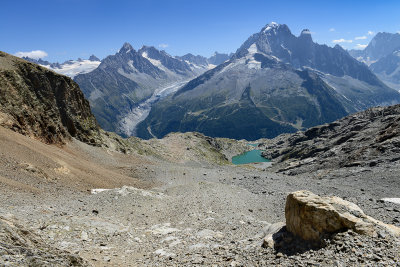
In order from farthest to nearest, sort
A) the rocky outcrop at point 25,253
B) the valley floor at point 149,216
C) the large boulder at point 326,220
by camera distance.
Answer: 1. the large boulder at point 326,220
2. the valley floor at point 149,216
3. the rocky outcrop at point 25,253

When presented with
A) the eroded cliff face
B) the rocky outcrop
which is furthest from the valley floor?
the eroded cliff face

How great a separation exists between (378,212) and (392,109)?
16017 centimetres

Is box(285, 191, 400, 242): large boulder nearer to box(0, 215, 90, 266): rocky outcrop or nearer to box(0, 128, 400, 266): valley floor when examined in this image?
box(0, 128, 400, 266): valley floor

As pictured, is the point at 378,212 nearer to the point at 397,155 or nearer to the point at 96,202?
the point at 96,202

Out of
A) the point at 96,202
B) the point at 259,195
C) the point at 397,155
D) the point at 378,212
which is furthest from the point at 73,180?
the point at 397,155

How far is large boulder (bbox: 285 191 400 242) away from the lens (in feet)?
56.7

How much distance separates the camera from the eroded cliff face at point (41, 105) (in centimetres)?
5625

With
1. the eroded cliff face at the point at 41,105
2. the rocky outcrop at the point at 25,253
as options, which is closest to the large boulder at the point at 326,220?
the rocky outcrop at the point at 25,253

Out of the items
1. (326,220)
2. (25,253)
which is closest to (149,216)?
(326,220)

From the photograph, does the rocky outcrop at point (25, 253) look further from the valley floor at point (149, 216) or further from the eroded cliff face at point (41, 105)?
the eroded cliff face at point (41, 105)

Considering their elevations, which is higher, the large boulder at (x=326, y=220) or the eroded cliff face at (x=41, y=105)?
the eroded cliff face at (x=41, y=105)

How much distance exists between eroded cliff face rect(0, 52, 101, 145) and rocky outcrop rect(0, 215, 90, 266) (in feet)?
140

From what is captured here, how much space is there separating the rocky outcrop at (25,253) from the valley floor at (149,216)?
81 mm

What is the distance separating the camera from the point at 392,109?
541 feet
